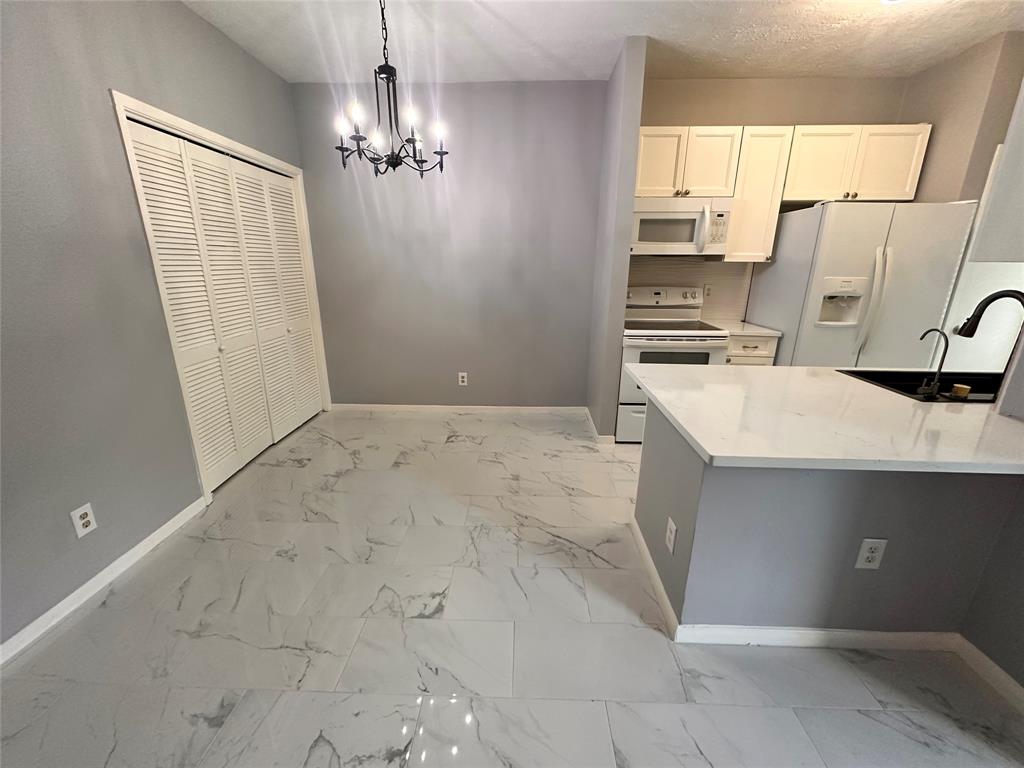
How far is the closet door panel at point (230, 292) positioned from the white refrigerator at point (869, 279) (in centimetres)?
396

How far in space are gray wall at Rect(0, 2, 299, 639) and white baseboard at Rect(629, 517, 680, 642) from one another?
245cm

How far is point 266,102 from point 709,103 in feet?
10.9

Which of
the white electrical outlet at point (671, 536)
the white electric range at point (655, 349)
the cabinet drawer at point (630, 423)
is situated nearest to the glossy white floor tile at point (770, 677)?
the white electrical outlet at point (671, 536)

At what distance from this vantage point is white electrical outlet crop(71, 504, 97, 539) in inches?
64.4

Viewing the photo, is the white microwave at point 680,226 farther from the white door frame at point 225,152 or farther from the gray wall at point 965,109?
the white door frame at point 225,152

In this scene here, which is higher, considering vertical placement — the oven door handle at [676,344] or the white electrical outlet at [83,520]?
the oven door handle at [676,344]

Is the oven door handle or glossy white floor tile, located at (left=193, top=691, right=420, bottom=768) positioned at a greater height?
the oven door handle

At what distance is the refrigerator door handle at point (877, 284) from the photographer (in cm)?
269

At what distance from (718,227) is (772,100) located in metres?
1.13

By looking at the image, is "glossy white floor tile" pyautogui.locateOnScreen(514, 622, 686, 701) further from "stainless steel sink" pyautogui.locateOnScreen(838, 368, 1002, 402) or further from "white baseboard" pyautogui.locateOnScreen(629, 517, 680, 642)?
"stainless steel sink" pyautogui.locateOnScreen(838, 368, 1002, 402)

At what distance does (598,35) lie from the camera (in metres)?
2.38

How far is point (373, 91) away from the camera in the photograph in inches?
120

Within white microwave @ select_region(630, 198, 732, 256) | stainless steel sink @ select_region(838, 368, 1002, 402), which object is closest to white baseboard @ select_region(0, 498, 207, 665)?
white microwave @ select_region(630, 198, 732, 256)

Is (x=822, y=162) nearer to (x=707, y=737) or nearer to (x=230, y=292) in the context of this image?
(x=707, y=737)
